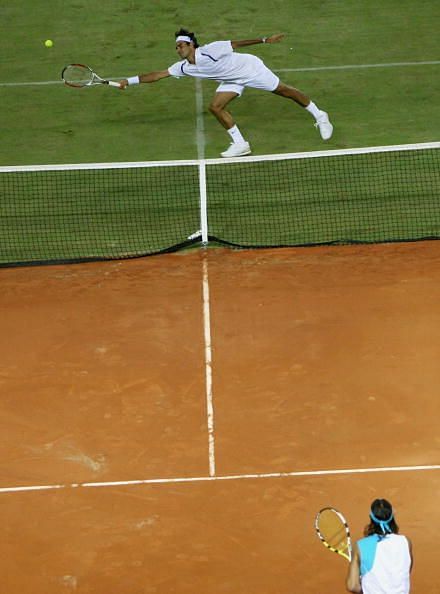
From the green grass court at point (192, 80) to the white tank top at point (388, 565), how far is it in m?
10.0

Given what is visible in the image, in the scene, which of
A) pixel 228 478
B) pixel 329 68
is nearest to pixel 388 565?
pixel 228 478

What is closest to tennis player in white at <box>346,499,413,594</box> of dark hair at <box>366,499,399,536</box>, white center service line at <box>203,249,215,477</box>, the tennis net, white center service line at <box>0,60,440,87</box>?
dark hair at <box>366,499,399,536</box>

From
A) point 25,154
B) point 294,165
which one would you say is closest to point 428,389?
point 294,165

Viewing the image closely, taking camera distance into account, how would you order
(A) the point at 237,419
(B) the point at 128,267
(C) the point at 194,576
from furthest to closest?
(B) the point at 128,267, (A) the point at 237,419, (C) the point at 194,576

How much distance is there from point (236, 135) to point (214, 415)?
619 cm

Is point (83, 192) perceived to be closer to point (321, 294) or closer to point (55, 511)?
point (321, 294)

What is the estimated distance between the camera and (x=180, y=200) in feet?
53.2

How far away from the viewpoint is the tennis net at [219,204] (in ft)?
50.2

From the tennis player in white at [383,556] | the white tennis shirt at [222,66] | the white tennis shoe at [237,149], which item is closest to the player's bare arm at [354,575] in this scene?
the tennis player in white at [383,556]

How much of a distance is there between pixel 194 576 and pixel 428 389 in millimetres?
3612

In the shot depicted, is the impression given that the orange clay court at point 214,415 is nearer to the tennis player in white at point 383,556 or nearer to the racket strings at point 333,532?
the racket strings at point 333,532

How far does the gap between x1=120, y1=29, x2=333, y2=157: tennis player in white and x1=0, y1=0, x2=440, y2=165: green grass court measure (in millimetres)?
693

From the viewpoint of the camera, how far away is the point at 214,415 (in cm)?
1183

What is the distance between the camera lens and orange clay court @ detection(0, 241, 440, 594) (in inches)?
397
